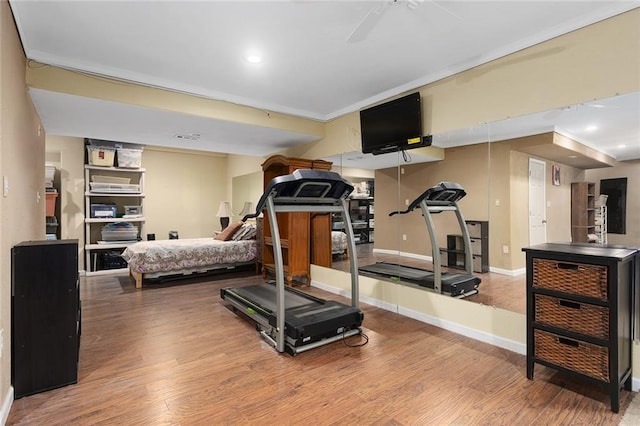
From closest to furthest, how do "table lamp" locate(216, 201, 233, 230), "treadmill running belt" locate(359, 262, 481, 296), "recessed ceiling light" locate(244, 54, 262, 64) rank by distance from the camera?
"recessed ceiling light" locate(244, 54, 262, 64) < "treadmill running belt" locate(359, 262, 481, 296) < "table lamp" locate(216, 201, 233, 230)

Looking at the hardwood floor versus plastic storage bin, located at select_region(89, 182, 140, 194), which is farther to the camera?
plastic storage bin, located at select_region(89, 182, 140, 194)

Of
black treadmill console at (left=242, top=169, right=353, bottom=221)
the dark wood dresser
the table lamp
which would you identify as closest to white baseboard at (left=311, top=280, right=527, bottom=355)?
the dark wood dresser

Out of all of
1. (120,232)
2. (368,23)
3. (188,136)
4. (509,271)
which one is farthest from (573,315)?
(120,232)

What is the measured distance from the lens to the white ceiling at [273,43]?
2.35m

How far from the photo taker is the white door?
2.82 metres

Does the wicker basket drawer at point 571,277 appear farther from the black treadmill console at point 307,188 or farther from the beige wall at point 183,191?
the beige wall at point 183,191

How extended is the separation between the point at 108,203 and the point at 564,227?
24.9 ft

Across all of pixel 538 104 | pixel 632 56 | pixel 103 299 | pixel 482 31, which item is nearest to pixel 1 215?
pixel 103 299

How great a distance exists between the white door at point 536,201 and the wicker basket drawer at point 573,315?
0.69m

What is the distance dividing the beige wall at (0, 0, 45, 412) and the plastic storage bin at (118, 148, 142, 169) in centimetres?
372

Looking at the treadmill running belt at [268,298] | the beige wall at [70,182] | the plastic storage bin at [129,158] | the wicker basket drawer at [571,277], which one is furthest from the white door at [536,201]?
the beige wall at [70,182]

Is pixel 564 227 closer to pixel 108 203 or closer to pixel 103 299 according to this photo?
pixel 103 299

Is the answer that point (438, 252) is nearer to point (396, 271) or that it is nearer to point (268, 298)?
point (396, 271)

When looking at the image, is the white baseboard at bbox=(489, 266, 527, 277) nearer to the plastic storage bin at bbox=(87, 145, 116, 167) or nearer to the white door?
the white door
